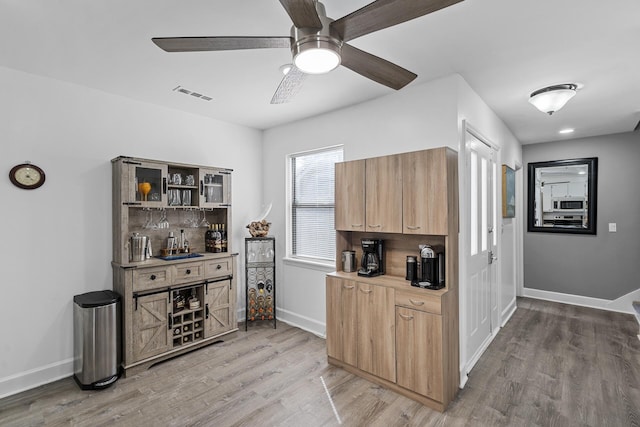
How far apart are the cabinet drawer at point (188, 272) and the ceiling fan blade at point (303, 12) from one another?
2.64 metres

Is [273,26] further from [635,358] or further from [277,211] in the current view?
[635,358]

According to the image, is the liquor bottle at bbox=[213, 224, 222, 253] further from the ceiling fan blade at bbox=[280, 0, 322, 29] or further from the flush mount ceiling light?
the flush mount ceiling light

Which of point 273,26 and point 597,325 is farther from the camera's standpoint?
point 597,325

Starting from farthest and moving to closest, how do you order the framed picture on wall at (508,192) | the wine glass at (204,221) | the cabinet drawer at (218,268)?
the framed picture on wall at (508,192) < the wine glass at (204,221) < the cabinet drawer at (218,268)

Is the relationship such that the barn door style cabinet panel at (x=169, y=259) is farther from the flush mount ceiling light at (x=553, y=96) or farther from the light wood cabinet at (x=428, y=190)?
the flush mount ceiling light at (x=553, y=96)

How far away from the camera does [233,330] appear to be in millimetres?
3684

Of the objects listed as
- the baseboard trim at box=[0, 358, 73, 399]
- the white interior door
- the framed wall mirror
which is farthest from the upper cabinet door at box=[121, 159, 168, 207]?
the framed wall mirror

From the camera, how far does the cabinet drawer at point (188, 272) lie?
3.20m

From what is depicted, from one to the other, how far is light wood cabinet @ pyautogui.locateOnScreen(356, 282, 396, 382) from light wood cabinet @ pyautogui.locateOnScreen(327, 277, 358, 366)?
64mm

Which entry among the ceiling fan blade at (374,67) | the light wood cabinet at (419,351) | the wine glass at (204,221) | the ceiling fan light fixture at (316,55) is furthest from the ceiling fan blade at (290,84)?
the wine glass at (204,221)

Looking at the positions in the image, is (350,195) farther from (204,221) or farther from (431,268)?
(204,221)

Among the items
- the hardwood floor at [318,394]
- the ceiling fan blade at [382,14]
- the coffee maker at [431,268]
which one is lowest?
the hardwood floor at [318,394]

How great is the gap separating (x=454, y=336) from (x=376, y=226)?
1.09 metres

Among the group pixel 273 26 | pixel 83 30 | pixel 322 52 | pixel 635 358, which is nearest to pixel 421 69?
pixel 273 26
